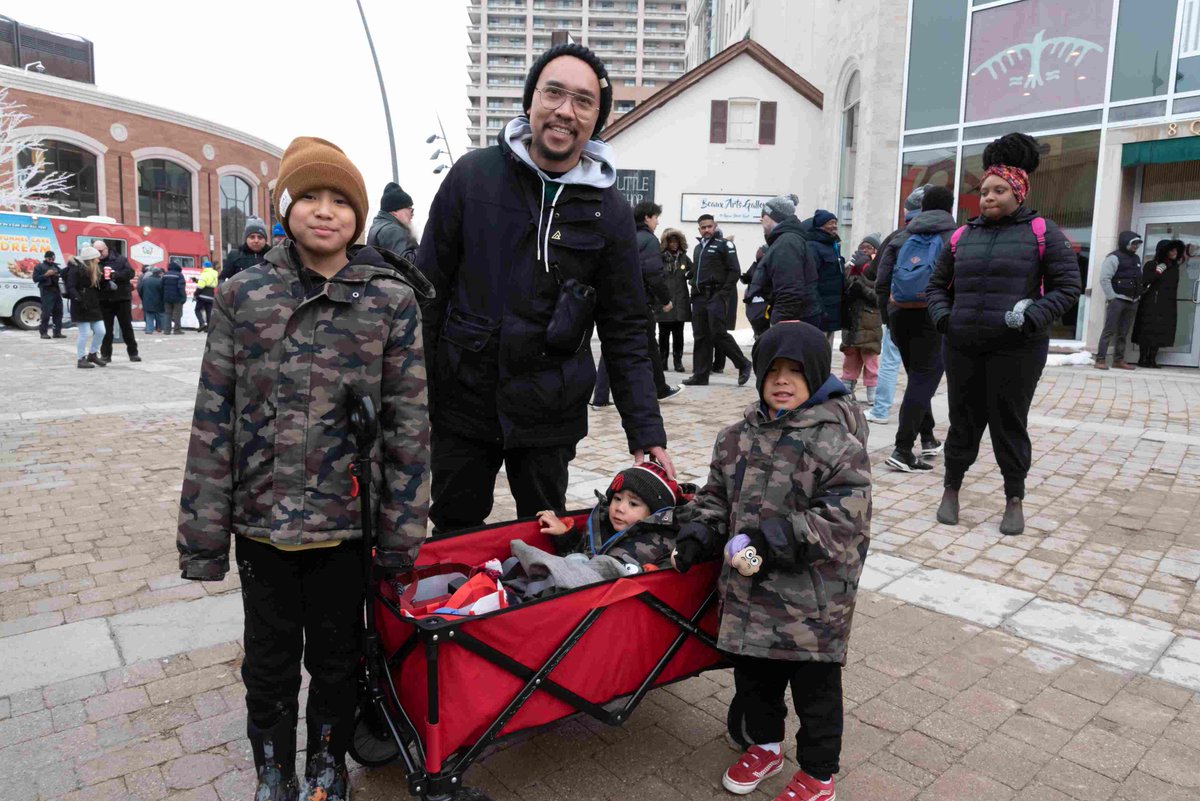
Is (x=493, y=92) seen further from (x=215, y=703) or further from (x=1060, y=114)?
(x=215, y=703)

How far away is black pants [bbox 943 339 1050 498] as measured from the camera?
4543mm

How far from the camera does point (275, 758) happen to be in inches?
87.0

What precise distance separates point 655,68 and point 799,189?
106305 mm

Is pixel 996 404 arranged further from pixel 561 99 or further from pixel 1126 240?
pixel 1126 240

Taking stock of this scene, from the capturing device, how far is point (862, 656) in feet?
10.5

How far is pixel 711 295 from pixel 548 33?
118069 mm

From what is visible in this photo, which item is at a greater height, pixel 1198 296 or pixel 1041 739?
pixel 1198 296

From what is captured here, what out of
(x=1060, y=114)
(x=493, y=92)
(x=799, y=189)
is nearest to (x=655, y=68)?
(x=493, y=92)

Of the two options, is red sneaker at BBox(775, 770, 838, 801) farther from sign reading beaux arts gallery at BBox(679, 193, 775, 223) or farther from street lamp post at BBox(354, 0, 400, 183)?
sign reading beaux arts gallery at BBox(679, 193, 775, 223)

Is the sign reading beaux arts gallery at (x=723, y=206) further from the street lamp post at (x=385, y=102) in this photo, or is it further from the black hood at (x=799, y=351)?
the black hood at (x=799, y=351)

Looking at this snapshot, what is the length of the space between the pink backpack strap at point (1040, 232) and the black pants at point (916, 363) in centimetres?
142

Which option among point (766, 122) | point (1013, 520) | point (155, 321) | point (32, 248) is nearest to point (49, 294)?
point (155, 321)

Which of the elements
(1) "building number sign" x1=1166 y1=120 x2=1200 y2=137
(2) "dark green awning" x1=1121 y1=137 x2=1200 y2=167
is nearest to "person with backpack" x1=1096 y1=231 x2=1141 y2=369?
(2) "dark green awning" x1=1121 y1=137 x2=1200 y2=167

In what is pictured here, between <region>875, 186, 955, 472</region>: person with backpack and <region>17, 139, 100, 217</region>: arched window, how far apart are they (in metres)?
44.0
